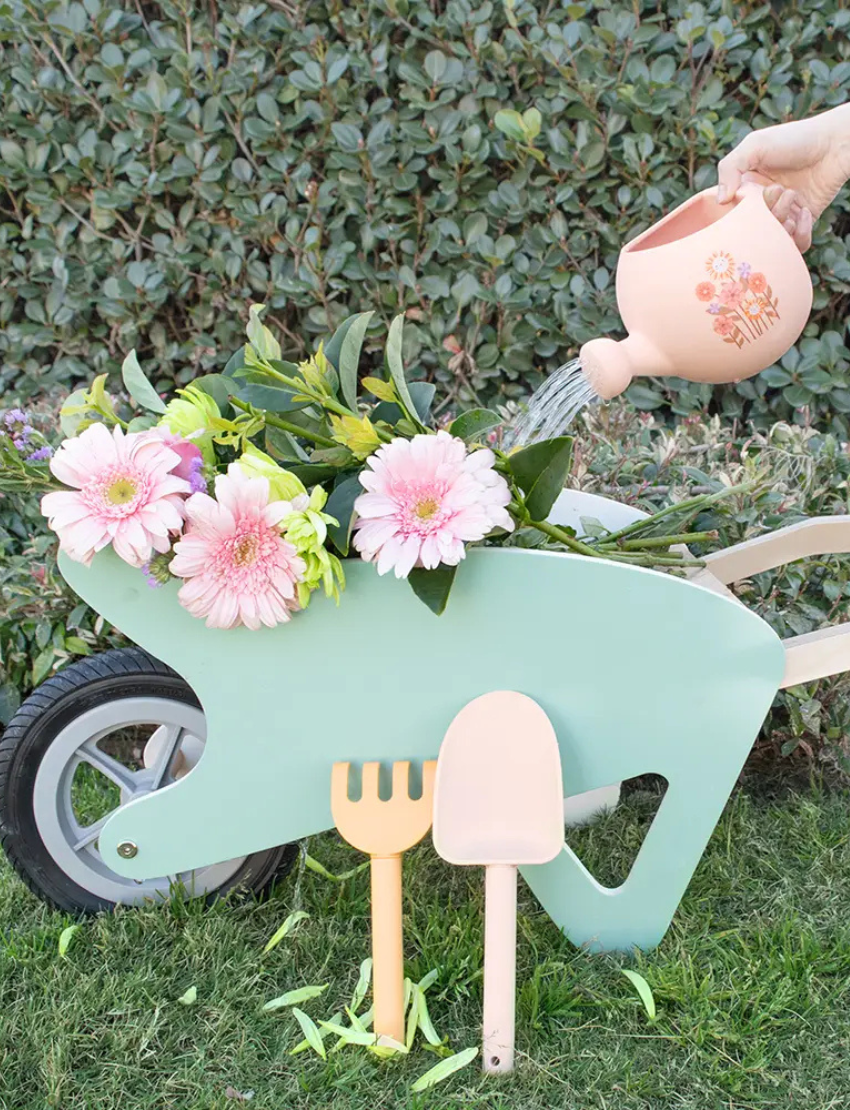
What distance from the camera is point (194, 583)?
109cm

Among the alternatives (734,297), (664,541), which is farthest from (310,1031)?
(734,297)

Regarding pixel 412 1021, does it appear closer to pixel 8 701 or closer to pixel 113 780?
pixel 113 780

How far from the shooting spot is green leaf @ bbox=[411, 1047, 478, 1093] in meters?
1.12

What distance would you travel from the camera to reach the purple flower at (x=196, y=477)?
3.66 ft

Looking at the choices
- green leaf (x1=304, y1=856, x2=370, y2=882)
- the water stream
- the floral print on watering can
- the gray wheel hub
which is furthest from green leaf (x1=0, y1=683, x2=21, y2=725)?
the floral print on watering can

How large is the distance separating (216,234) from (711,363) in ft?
5.49

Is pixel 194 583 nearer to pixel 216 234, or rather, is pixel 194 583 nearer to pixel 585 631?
pixel 585 631

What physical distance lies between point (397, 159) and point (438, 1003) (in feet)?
6.14

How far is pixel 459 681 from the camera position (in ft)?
3.92

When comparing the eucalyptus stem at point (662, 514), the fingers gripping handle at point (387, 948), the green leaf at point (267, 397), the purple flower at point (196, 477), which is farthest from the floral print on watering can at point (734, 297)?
the fingers gripping handle at point (387, 948)

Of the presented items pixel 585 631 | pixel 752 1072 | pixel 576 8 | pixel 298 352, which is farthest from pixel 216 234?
pixel 752 1072

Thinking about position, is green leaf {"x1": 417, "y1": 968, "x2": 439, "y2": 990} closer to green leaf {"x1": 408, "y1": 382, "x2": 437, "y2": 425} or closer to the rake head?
the rake head

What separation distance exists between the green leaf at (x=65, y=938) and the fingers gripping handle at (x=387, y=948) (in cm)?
42

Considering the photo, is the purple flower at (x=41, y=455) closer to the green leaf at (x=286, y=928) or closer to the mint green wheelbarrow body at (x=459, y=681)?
the mint green wheelbarrow body at (x=459, y=681)
